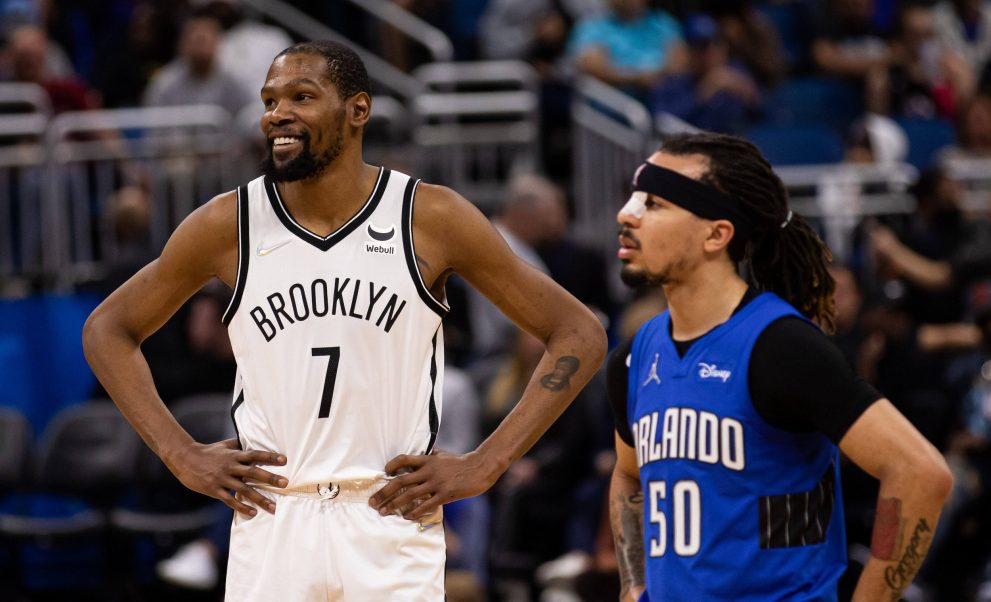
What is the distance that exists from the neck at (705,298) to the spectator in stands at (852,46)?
937 cm

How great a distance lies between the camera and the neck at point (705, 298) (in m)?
4.45

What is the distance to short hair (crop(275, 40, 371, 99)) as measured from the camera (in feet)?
14.9

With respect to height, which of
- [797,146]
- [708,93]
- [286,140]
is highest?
[286,140]

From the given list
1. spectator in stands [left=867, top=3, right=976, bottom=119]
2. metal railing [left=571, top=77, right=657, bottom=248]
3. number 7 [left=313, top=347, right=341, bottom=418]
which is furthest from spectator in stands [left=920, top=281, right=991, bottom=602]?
number 7 [left=313, top=347, right=341, bottom=418]

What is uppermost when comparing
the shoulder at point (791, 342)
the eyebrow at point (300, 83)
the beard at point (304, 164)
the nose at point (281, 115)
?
the eyebrow at point (300, 83)

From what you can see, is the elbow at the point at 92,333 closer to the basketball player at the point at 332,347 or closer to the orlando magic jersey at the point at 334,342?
the basketball player at the point at 332,347

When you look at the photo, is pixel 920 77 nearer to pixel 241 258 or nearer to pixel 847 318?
pixel 847 318

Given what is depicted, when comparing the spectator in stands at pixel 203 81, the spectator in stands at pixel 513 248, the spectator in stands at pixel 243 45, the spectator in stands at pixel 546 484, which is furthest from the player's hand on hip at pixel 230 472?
the spectator in stands at pixel 243 45

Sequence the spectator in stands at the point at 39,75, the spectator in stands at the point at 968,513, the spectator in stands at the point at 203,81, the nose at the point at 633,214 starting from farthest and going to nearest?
the spectator in stands at the point at 203,81, the spectator in stands at the point at 39,75, the spectator in stands at the point at 968,513, the nose at the point at 633,214

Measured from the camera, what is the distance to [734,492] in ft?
13.9

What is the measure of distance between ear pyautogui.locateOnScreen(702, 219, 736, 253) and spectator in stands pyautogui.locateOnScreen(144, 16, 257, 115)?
8.13 meters

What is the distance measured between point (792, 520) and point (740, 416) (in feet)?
0.99

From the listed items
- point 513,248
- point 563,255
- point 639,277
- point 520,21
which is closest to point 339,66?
point 639,277

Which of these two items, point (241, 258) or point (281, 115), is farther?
point (241, 258)
